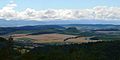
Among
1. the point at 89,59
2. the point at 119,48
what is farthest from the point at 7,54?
the point at 119,48

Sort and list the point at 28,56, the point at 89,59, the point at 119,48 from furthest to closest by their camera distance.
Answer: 1. the point at 119,48
2. the point at 89,59
3. the point at 28,56

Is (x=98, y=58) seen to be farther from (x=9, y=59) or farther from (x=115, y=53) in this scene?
(x=9, y=59)

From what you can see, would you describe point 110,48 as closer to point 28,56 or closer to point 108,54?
point 108,54

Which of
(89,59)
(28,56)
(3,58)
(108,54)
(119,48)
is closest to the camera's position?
(3,58)

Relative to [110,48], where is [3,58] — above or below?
above

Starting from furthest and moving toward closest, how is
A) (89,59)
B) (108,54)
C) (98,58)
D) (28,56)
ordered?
(108,54) < (98,58) < (89,59) < (28,56)

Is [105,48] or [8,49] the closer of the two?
[8,49]

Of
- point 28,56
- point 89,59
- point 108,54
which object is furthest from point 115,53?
point 28,56

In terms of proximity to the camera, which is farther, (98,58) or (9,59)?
(98,58)

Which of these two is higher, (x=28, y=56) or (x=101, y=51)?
(x=28, y=56)
